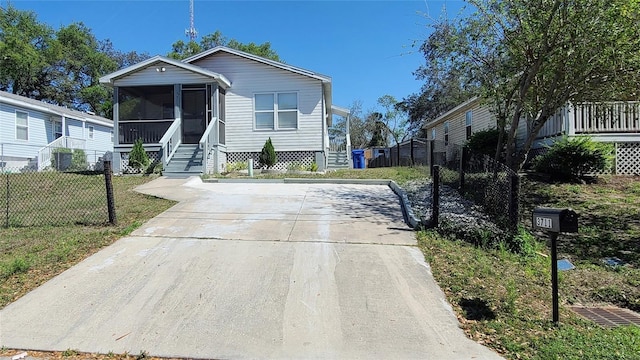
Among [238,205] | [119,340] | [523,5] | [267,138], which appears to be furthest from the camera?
[267,138]

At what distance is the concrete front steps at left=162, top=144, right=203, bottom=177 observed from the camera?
47.6 feet

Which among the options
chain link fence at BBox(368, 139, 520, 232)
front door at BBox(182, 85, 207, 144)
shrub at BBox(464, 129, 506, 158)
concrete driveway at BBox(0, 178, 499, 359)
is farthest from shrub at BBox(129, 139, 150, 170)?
shrub at BBox(464, 129, 506, 158)

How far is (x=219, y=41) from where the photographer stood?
1549 inches

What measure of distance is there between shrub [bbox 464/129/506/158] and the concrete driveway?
8.65 meters

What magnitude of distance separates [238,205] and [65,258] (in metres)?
4.01

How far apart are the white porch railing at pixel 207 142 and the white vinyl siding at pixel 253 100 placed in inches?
64.9

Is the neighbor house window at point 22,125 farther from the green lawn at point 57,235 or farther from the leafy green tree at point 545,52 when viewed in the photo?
the leafy green tree at point 545,52

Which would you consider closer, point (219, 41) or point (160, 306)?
point (160, 306)

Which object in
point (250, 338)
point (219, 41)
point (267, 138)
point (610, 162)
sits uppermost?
point (219, 41)

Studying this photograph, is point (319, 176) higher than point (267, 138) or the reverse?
the reverse

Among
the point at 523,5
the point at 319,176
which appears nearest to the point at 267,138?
the point at 319,176

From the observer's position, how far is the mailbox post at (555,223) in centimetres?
371

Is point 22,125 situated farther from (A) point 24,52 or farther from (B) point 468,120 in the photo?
(B) point 468,120

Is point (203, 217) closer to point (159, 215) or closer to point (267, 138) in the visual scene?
point (159, 215)
